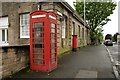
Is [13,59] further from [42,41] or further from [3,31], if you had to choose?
[3,31]

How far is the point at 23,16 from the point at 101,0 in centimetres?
3269

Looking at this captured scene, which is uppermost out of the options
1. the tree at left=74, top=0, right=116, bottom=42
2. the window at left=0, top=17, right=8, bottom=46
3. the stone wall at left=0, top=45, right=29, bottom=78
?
the tree at left=74, top=0, right=116, bottom=42

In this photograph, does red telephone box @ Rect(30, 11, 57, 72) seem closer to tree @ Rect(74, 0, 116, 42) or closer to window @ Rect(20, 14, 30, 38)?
window @ Rect(20, 14, 30, 38)

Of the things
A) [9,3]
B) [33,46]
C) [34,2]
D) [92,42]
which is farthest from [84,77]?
[92,42]

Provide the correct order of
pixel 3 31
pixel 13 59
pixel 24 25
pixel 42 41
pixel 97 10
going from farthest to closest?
pixel 97 10 < pixel 3 31 < pixel 24 25 < pixel 42 41 < pixel 13 59

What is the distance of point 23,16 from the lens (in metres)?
14.2

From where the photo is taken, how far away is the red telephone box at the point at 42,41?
872 cm

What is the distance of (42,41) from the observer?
29.1 feet

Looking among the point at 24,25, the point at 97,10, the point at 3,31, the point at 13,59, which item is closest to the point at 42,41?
the point at 13,59

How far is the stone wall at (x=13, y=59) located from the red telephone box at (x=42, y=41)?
18.9 inches

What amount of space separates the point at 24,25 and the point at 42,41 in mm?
5755

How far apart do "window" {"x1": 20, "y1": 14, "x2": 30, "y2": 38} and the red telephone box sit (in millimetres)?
5078

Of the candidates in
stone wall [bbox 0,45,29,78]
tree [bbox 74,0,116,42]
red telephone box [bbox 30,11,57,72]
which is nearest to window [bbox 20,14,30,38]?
stone wall [bbox 0,45,29,78]

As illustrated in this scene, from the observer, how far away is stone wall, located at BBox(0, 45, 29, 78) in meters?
7.58
